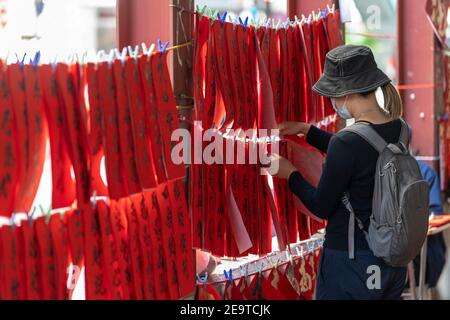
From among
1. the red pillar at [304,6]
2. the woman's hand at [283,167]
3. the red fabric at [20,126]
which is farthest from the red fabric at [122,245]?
the red pillar at [304,6]

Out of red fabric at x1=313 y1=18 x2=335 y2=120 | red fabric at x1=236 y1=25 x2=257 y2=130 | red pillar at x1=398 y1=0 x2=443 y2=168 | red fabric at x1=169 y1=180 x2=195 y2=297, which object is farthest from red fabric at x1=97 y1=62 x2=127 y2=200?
red pillar at x1=398 y1=0 x2=443 y2=168

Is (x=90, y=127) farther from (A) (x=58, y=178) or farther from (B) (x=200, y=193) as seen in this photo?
(B) (x=200, y=193)

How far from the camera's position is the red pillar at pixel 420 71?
4828 millimetres

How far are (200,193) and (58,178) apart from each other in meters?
0.58

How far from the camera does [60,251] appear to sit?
1.67 meters

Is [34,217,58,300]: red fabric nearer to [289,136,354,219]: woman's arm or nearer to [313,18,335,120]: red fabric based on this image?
[289,136,354,219]: woman's arm

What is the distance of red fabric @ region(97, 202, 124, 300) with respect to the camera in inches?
69.4

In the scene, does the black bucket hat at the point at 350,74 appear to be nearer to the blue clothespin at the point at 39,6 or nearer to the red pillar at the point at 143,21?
the red pillar at the point at 143,21

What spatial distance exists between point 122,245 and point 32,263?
27 centimetres

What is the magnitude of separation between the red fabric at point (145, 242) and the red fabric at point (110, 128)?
9cm

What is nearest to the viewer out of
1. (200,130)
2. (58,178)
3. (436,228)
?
(58,178)

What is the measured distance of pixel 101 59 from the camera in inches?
69.4

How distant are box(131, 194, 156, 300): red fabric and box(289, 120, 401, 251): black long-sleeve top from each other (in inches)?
23.1

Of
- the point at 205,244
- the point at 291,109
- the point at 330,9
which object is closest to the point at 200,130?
the point at 205,244
